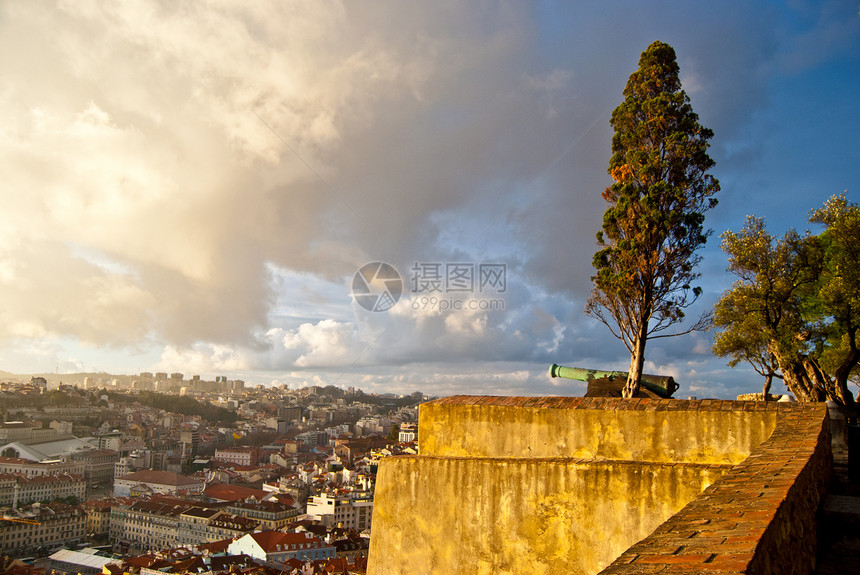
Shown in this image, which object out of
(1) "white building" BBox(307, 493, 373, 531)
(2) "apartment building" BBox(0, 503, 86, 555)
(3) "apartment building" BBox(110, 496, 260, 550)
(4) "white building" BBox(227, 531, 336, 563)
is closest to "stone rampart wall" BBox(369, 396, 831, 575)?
(4) "white building" BBox(227, 531, 336, 563)

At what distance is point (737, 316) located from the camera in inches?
685

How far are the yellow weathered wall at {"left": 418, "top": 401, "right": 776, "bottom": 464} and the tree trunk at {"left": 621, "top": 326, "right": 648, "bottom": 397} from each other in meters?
5.45

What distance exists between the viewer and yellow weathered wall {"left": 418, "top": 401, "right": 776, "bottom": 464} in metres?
6.87

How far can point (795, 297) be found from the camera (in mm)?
16906

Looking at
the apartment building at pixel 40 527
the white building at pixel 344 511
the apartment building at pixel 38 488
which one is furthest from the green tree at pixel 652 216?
the apartment building at pixel 38 488

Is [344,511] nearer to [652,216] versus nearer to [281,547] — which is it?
[281,547]

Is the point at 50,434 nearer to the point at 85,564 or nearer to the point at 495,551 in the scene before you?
the point at 85,564

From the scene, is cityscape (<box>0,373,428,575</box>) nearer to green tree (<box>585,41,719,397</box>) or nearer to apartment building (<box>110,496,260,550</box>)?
apartment building (<box>110,496,260,550</box>)

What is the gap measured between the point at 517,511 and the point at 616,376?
258 inches

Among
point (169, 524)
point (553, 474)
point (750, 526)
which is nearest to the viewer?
point (750, 526)

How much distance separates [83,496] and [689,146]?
90.9m

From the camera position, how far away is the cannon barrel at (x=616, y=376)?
42.3 feet

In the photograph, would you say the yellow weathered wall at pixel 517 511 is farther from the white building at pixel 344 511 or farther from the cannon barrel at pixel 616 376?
the white building at pixel 344 511

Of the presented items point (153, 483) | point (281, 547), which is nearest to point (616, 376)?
point (281, 547)
